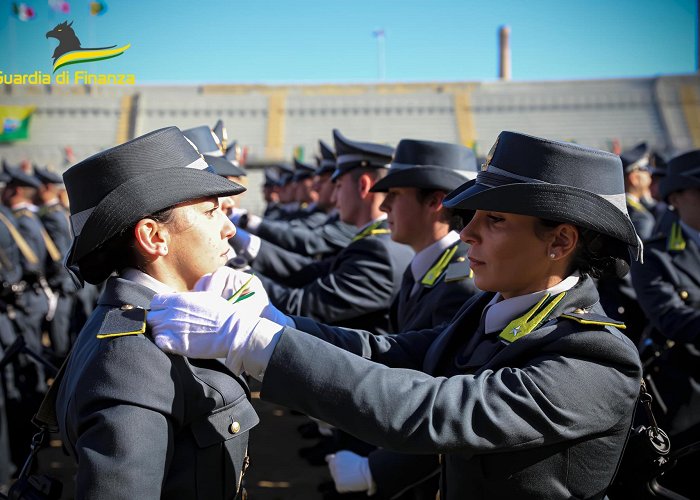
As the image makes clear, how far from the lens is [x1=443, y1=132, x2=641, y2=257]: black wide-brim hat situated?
6.40ft

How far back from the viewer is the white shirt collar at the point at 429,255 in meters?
3.48

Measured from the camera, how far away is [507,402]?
176 cm

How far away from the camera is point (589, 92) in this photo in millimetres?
36531

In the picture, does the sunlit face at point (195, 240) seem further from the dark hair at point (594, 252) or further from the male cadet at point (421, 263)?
the male cadet at point (421, 263)

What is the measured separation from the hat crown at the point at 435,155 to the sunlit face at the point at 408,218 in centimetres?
21

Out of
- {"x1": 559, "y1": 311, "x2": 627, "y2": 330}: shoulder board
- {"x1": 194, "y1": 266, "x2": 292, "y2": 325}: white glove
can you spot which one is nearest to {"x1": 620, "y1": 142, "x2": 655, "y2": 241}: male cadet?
{"x1": 559, "y1": 311, "x2": 627, "y2": 330}: shoulder board

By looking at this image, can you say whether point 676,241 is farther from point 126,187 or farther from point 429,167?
point 126,187

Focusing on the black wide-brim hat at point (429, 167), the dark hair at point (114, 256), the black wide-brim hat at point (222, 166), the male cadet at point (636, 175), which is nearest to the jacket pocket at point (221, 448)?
the dark hair at point (114, 256)

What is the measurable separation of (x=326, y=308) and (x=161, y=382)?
8.23ft

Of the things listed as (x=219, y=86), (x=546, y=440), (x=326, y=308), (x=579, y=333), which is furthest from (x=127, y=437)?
(x=219, y=86)

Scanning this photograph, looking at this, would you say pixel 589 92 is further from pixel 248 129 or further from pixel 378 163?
pixel 378 163

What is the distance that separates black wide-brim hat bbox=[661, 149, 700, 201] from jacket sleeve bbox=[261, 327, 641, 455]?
299cm

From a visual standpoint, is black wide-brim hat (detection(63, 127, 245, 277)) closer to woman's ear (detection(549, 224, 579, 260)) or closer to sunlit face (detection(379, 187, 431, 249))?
woman's ear (detection(549, 224, 579, 260))

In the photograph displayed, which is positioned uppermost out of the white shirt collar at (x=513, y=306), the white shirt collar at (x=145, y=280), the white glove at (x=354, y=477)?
the white shirt collar at (x=145, y=280)
